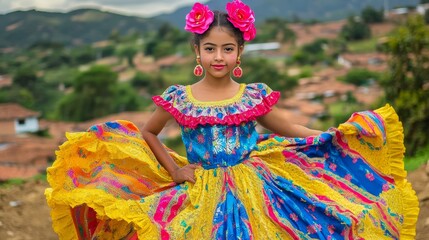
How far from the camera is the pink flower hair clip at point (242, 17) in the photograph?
3510mm

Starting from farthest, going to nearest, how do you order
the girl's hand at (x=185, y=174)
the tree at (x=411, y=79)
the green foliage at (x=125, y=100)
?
the green foliage at (x=125, y=100), the tree at (x=411, y=79), the girl's hand at (x=185, y=174)

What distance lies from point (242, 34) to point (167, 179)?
905 mm

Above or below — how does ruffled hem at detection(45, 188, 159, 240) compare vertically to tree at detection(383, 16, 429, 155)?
above

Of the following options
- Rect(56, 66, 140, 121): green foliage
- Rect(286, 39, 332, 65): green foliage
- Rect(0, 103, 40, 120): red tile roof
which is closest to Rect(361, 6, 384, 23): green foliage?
Rect(286, 39, 332, 65): green foliage

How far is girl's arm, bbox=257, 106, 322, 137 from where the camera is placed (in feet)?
12.1

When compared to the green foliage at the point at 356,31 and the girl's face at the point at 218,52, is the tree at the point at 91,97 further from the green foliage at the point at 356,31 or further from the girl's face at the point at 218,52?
the girl's face at the point at 218,52

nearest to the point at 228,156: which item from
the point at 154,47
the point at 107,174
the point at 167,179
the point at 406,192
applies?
the point at 167,179

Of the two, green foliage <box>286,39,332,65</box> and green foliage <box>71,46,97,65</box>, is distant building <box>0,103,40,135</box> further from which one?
green foliage <box>286,39,332,65</box>

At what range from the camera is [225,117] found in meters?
3.50

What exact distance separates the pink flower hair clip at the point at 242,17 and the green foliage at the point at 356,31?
71.5 metres

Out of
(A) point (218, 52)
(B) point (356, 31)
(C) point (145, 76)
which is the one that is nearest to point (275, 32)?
(B) point (356, 31)

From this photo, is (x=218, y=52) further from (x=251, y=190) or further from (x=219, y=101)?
(x=251, y=190)

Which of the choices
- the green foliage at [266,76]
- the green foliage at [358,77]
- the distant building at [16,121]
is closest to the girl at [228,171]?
the distant building at [16,121]

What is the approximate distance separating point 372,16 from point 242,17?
76683mm
